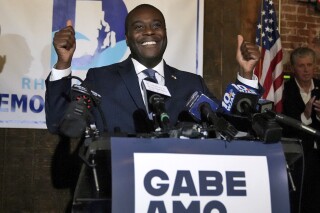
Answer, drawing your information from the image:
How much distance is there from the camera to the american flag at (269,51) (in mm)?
4227

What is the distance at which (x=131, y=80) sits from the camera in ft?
7.14

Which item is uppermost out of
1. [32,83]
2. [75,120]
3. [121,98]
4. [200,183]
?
[32,83]

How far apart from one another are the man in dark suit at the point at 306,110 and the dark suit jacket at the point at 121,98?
6.17 feet

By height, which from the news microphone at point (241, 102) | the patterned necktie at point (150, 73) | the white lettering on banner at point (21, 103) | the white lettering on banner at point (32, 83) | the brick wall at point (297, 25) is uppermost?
the brick wall at point (297, 25)

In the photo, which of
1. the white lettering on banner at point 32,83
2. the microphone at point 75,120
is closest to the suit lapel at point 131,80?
the microphone at point 75,120

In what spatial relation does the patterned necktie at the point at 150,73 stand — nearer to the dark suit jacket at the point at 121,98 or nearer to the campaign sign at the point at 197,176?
the dark suit jacket at the point at 121,98

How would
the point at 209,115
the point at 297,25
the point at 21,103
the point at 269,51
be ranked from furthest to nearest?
the point at 297,25 < the point at 269,51 < the point at 21,103 < the point at 209,115

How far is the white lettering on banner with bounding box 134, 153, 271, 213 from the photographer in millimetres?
1443

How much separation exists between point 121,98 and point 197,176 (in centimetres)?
74

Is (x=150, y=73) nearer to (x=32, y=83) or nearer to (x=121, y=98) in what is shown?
(x=121, y=98)

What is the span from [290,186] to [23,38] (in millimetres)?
2544

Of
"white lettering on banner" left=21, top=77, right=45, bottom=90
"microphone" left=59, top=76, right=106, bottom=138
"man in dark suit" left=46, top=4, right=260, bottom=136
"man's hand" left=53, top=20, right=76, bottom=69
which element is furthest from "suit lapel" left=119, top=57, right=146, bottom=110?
"white lettering on banner" left=21, top=77, right=45, bottom=90

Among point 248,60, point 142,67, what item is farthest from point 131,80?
point 248,60

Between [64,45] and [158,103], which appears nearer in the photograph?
[158,103]
